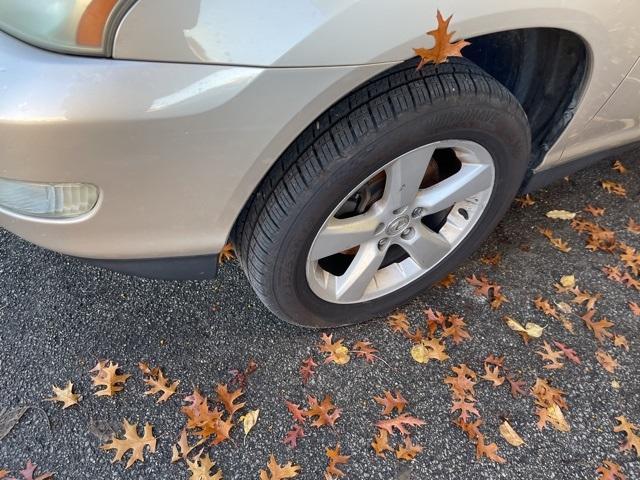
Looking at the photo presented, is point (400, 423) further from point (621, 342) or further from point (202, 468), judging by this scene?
point (621, 342)

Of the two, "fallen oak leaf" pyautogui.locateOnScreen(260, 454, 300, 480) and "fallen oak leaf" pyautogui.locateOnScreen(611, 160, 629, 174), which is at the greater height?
"fallen oak leaf" pyautogui.locateOnScreen(611, 160, 629, 174)

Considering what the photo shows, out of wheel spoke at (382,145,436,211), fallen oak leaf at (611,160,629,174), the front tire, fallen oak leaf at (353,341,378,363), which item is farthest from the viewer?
fallen oak leaf at (611,160,629,174)

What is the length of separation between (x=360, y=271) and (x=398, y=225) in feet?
0.71

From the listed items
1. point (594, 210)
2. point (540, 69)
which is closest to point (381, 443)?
point (540, 69)

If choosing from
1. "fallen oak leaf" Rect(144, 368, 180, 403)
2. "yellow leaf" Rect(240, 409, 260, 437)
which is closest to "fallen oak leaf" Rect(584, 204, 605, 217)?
"yellow leaf" Rect(240, 409, 260, 437)

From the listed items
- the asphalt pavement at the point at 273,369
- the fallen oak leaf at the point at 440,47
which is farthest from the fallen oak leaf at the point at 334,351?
the fallen oak leaf at the point at 440,47

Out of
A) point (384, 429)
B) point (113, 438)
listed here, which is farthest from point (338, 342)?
point (113, 438)

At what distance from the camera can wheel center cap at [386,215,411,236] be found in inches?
72.9

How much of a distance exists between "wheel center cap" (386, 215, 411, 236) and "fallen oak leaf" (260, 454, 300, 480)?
33.5 inches

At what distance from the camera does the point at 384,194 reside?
1748 mm

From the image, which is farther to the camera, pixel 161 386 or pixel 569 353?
pixel 569 353

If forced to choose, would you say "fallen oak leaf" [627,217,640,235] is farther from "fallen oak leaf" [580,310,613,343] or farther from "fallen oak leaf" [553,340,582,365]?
"fallen oak leaf" [553,340,582,365]

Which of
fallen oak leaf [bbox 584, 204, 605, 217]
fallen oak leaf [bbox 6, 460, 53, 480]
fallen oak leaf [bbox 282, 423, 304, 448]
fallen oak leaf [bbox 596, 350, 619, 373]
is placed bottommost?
fallen oak leaf [bbox 596, 350, 619, 373]

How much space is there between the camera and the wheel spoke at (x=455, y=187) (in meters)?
1.84
